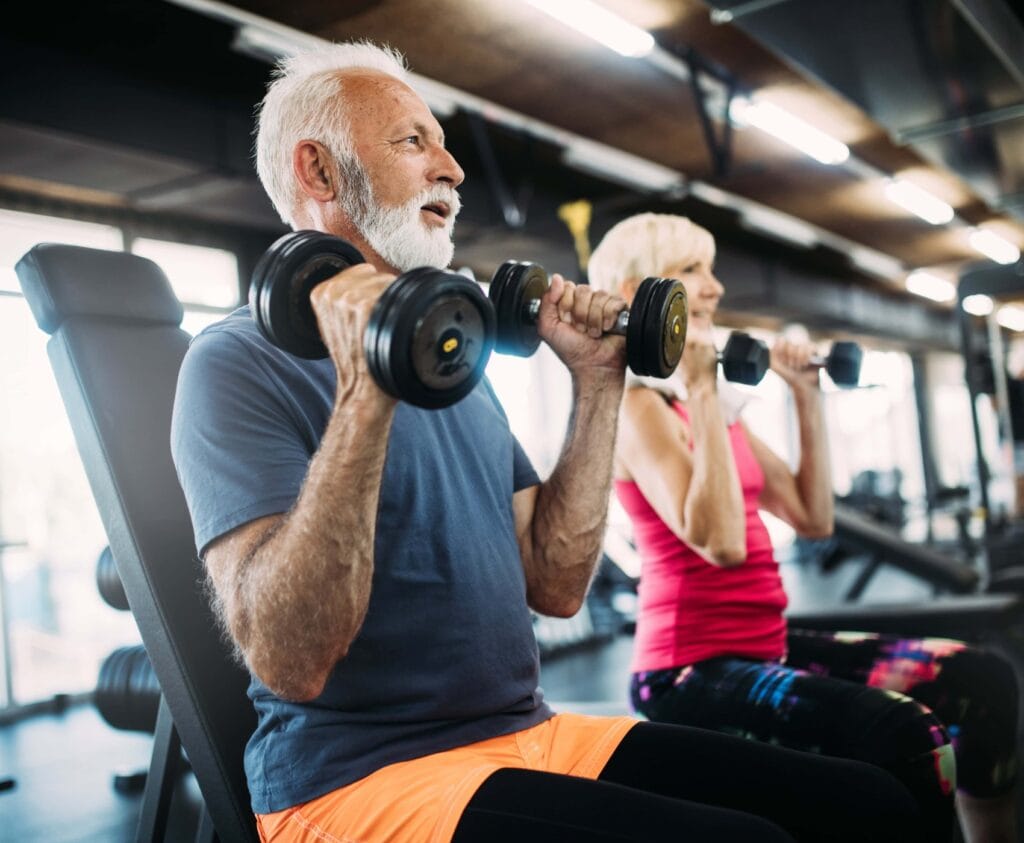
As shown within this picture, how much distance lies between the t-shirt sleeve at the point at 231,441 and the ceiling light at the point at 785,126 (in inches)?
170

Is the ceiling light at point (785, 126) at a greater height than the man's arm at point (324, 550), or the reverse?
the ceiling light at point (785, 126)

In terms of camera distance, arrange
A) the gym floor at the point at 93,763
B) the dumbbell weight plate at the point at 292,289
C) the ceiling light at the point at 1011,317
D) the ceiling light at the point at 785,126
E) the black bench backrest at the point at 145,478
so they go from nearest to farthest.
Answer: the dumbbell weight plate at the point at 292,289 → the black bench backrest at the point at 145,478 → the gym floor at the point at 93,763 → the ceiling light at the point at 785,126 → the ceiling light at the point at 1011,317

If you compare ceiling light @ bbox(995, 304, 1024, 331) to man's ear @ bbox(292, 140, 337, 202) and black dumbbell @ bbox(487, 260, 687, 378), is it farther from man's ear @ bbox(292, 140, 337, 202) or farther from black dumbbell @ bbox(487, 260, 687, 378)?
man's ear @ bbox(292, 140, 337, 202)

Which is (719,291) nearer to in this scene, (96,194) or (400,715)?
(400,715)

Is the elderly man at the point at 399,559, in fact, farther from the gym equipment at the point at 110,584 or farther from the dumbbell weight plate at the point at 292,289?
the gym equipment at the point at 110,584

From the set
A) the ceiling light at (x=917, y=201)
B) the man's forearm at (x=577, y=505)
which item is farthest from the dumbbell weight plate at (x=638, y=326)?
the ceiling light at (x=917, y=201)

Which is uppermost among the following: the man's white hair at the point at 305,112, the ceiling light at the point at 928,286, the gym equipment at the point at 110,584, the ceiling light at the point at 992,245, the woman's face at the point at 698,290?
the ceiling light at the point at 992,245

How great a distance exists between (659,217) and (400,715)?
3.57 ft

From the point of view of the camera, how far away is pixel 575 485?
1303 millimetres

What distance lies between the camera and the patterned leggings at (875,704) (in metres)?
1.27

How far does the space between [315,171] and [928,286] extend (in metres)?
11.0

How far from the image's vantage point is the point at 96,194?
4.63 m

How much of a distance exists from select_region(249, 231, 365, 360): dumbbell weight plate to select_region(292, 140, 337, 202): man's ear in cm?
30

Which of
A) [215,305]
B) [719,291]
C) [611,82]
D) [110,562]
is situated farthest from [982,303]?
[110,562]
